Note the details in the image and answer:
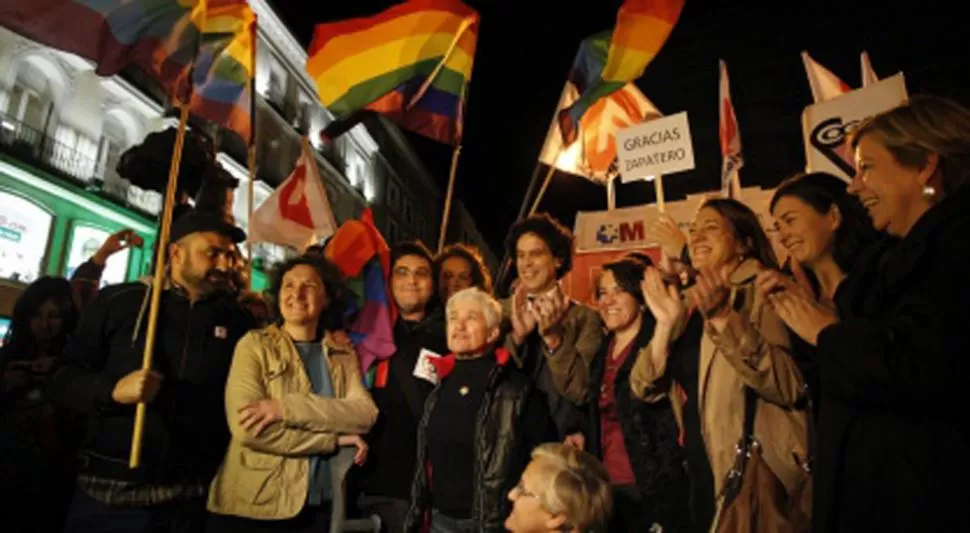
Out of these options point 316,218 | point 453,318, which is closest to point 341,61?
point 316,218

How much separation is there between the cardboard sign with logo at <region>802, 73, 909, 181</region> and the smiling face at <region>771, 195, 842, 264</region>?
104 inches

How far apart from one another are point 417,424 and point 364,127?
3450 cm

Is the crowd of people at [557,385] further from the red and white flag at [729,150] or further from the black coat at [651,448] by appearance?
the red and white flag at [729,150]

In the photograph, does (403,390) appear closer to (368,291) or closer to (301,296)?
(301,296)

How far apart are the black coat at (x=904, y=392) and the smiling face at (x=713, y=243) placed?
109 centimetres

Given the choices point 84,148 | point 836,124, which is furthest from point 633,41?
point 84,148

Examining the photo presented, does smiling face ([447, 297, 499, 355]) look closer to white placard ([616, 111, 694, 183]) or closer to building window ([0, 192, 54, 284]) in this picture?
white placard ([616, 111, 694, 183])

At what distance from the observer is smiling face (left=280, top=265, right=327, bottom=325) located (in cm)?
351

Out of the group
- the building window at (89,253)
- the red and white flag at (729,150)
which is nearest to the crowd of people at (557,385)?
the red and white flag at (729,150)

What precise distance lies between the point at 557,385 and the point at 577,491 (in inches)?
32.5

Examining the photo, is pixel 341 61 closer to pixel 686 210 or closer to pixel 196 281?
pixel 196 281

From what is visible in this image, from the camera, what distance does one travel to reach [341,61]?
5449mm

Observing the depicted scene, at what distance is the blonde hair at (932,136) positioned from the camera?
178cm

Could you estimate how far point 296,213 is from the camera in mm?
6348
